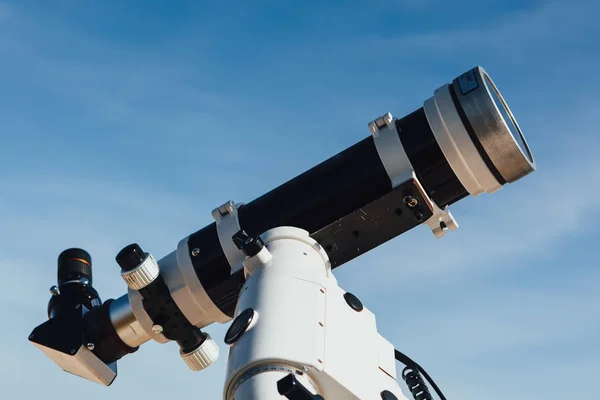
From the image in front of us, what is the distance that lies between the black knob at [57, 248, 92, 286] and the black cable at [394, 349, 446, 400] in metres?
3.73

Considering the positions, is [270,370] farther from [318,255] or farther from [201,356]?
[201,356]

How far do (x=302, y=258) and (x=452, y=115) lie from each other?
171 centimetres

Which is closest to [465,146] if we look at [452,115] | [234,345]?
[452,115]

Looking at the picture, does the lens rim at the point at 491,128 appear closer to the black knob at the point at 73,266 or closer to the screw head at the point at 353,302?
the screw head at the point at 353,302

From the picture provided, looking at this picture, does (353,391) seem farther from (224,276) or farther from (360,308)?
(224,276)

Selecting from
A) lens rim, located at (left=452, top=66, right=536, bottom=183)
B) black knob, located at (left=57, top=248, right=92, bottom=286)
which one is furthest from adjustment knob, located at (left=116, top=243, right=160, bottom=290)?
lens rim, located at (left=452, top=66, right=536, bottom=183)

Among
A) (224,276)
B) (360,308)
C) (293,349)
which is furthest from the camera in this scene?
(224,276)

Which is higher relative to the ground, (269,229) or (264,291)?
(269,229)

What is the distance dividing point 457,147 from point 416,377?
5.98 ft

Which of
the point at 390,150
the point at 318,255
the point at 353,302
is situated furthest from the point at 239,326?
the point at 390,150

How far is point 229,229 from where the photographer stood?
291 inches

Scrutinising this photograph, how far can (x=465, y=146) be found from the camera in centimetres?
679

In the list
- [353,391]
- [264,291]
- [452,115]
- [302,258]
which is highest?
[452,115]

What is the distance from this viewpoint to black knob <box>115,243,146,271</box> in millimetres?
7207
